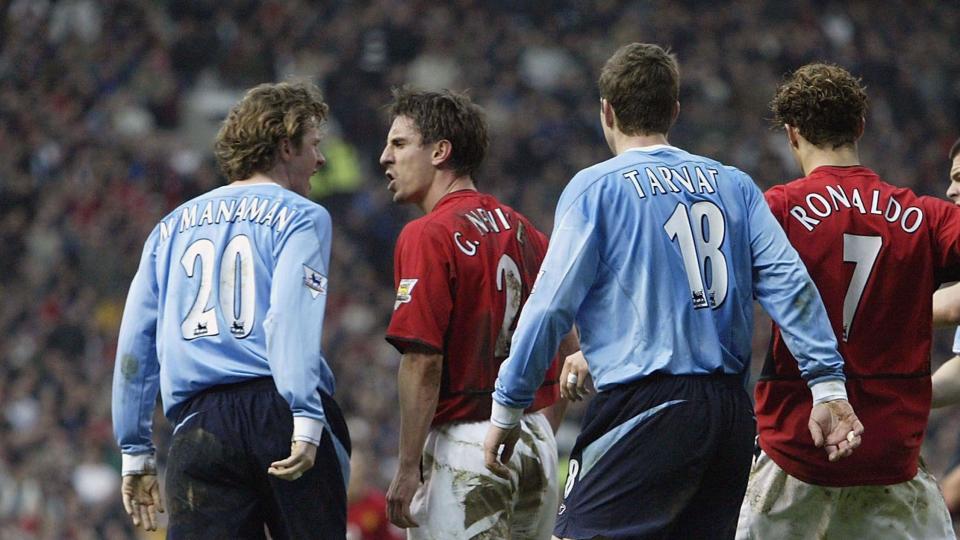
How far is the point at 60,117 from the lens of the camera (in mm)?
18828

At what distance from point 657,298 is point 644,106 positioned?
2.20 ft

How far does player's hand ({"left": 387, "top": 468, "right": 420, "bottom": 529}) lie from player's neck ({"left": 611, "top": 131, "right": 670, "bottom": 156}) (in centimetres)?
136

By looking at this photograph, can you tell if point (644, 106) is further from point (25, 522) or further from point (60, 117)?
point (60, 117)

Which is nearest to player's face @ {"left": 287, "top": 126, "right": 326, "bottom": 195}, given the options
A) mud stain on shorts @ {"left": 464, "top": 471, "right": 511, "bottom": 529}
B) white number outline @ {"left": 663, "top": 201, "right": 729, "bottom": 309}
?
mud stain on shorts @ {"left": 464, "top": 471, "right": 511, "bottom": 529}

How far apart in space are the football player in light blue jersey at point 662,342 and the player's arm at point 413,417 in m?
0.54

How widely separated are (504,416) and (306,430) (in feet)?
2.09

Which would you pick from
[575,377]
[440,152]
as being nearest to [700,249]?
[575,377]

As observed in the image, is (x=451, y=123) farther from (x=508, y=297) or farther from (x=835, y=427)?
(x=835, y=427)

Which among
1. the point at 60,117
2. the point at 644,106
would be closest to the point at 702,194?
the point at 644,106

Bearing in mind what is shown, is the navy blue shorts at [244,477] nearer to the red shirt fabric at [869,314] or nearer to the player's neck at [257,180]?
the player's neck at [257,180]

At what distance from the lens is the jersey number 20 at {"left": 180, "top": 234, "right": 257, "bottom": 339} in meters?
5.25

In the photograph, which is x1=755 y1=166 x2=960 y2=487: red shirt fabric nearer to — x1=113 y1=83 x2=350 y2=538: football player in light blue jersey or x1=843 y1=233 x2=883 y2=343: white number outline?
x1=843 y1=233 x2=883 y2=343: white number outline

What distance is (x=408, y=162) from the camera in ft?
19.7

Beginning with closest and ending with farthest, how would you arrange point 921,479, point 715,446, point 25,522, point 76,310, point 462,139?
point 715,446 < point 921,479 < point 462,139 < point 25,522 < point 76,310
